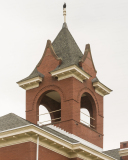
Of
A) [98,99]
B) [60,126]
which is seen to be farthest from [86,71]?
[60,126]

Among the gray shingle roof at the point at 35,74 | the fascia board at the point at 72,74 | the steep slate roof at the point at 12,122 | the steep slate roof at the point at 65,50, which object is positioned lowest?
the steep slate roof at the point at 12,122

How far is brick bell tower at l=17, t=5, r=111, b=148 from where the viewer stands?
118 feet

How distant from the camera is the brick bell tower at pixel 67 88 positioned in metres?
36.0

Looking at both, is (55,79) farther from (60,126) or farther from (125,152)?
(125,152)

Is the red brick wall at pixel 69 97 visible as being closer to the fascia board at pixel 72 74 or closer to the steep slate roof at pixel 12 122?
the fascia board at pixel 72 74

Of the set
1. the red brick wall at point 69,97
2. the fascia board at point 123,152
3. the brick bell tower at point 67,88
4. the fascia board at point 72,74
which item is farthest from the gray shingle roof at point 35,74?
the fascia board at point 123,152

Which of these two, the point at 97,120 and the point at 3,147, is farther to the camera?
the point at 97,120

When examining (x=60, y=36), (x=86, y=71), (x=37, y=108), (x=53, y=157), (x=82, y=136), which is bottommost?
(x=53, y=157)

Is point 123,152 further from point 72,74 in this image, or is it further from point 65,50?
point 65,50

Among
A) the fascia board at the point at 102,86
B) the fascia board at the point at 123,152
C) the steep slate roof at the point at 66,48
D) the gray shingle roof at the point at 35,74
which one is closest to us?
the steep slate roof at the point at 66,48

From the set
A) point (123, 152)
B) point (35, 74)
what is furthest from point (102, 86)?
point (123, 152)

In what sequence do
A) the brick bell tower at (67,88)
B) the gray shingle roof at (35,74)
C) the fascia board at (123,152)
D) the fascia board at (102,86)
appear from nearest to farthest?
the brick bell tower at (67,88)
the gray shingle roof at (35,74)
the fascia board at (102,86)
the fascia board at (123,152)

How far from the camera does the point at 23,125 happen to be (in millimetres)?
30672

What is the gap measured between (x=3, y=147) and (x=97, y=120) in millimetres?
9473
